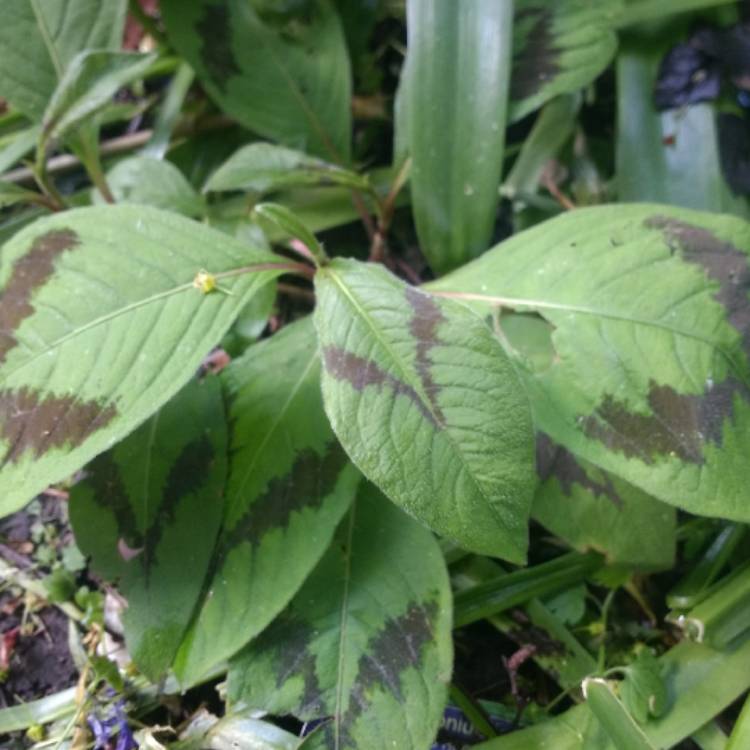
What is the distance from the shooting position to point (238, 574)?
78 centimetres

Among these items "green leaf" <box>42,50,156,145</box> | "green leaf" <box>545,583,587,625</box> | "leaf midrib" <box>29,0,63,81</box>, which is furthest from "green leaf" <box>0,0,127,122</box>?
"green leaf" <box>545,583,587,625</box>

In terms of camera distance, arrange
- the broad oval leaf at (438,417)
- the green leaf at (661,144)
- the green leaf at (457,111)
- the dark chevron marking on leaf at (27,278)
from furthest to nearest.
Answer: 1. the green leaf at (661,144)
2. the green leaf at (457,111)
3. the dark chevron marking on leaf at (27,278)
4. the broad oval leaf at (438,417)

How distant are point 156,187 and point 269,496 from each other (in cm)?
48

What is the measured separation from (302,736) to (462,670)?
8.3 inches

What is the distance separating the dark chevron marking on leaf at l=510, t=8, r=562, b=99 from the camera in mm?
1025

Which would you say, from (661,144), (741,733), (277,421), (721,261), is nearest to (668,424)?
(721,261)

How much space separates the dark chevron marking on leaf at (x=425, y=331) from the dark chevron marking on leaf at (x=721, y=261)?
0.28 metres

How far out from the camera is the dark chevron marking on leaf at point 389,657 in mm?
734

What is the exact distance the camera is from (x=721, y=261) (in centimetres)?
77

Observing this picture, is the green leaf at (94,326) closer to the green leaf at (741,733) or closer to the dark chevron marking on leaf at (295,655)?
the dark chevron marking on leaf at (295,655)

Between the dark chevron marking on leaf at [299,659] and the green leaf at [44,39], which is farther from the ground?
the green leaf at [44,39]

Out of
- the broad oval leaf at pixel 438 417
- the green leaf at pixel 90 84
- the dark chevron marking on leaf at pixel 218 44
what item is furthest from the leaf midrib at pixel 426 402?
the dark chevron marking on leaf at pixel 218 44

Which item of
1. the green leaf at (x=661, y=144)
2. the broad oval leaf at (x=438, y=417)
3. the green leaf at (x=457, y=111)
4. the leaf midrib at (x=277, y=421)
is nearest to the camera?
the broad oval leaf at (x=438, y=417)

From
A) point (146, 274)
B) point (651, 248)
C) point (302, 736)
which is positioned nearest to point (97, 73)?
point (146, 274)
